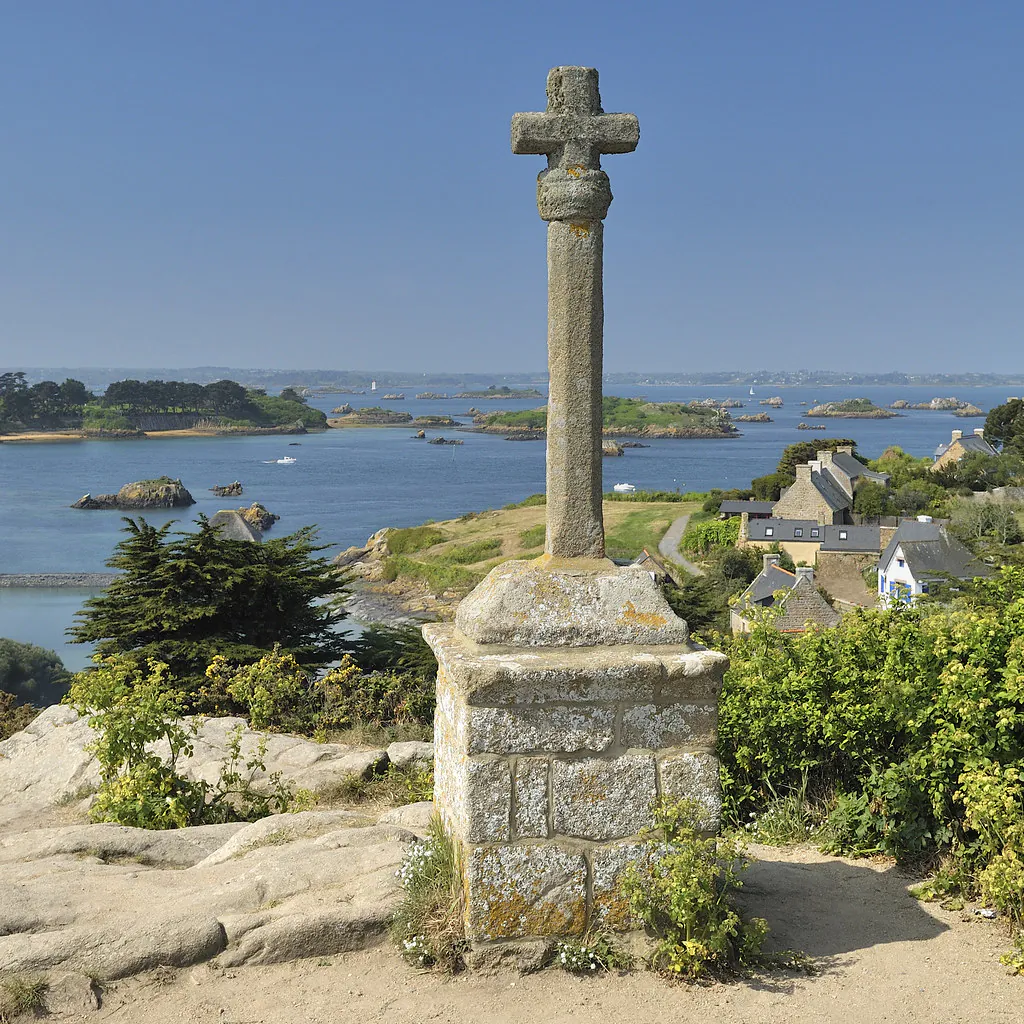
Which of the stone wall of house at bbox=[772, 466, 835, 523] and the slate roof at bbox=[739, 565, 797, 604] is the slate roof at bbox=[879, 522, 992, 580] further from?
the stone wall of house at bbox=[772, 466, 835, 523]

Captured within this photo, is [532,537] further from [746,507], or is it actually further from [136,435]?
[136,435]

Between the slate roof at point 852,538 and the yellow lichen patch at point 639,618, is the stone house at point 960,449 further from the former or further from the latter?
the yellow lichen patch at point 639,618

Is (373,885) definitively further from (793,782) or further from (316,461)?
(316,461)

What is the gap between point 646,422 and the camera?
168m

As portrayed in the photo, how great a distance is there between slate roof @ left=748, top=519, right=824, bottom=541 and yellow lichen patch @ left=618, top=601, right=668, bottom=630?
47.7 meters

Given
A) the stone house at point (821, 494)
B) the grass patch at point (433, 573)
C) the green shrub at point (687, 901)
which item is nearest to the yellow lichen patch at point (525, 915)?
the green shrub at point (687, 901)

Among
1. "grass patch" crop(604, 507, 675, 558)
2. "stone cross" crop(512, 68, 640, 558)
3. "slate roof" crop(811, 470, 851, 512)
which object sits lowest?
"grass patch" crop(604, 507, 675, 558)

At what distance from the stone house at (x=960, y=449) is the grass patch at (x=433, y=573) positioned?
37364 millimetres

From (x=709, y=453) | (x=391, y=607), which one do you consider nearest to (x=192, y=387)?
(x=709, y=453)

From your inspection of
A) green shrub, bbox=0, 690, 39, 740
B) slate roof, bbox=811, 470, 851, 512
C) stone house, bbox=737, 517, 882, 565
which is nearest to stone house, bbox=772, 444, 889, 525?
slate roof, bbox=811, 470, 851, 512

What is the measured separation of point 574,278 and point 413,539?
56.5 m

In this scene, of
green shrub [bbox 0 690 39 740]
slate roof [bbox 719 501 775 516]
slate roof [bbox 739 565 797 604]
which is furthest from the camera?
slate roof [bbox 719 501 775 516]

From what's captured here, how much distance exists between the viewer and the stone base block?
4.09 m

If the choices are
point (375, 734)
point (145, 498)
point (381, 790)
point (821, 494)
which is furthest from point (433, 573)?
point (381, 790)
